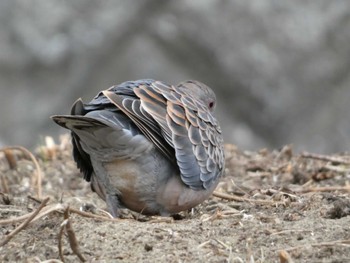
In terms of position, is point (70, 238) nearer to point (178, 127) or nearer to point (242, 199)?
point (178, 127)

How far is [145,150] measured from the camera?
607 centimetres

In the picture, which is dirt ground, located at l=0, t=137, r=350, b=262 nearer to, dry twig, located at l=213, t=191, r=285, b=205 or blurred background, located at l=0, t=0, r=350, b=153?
dry twig, located at l=213, t=191, r=285, b=205

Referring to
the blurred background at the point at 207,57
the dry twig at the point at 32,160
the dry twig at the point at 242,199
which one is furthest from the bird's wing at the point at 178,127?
the blurred background at the point at 207,57

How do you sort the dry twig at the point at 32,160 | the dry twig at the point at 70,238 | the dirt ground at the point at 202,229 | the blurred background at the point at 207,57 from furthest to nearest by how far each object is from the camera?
the blurred background at the point at 207,57 < the dry twig at the point at 32,160 < the dirt ground at the point at 202,229 < the dry twig at the point at 70,238

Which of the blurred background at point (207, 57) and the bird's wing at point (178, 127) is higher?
the blurred background at point (207, 57)

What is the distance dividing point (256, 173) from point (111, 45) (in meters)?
4.57

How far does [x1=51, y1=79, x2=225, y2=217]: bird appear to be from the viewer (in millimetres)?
5957

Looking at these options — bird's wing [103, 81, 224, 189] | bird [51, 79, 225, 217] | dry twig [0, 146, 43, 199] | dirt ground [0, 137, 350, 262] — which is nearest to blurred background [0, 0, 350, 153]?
dry twig [0, 146, 43, 199]

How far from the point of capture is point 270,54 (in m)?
12.3

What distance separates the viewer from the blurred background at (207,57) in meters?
12.2

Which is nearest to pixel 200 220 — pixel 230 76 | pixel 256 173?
pixel 256 173

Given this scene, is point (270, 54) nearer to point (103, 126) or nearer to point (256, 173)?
point (256, 173)

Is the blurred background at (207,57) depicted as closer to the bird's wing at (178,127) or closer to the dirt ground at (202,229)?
the dirt ground at (202,229)

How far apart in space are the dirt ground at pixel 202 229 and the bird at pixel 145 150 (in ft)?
0.59
